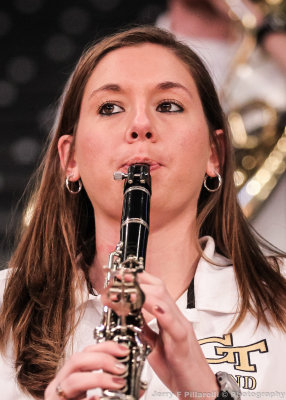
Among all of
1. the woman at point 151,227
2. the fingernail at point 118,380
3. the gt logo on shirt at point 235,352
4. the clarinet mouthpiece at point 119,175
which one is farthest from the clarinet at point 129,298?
the gt logo on shirt at point 235,352

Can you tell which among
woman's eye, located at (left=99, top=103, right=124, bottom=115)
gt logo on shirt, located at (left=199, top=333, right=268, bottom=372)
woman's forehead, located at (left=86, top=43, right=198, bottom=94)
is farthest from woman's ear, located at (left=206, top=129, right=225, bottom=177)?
gt logo on shirt, located at (left=199, top=333, right=268, bottom=372)

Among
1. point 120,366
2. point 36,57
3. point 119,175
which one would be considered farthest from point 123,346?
point 36,57

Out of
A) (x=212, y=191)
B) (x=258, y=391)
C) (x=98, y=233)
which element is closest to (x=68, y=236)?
(x=98, y=233)

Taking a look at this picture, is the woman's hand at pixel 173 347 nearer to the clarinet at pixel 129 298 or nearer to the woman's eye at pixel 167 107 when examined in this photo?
the clarinet at pixel 129 298

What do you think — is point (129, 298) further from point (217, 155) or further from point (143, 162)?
point (217, 155)

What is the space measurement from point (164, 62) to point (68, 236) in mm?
442

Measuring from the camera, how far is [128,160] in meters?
1.41

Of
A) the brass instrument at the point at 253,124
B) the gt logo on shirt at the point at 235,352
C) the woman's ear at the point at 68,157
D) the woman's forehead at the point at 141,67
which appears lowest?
the gt logo on shirt at the point at 235,352

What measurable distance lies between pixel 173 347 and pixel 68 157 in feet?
2.11

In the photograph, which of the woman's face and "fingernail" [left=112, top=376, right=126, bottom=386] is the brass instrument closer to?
the woman's face

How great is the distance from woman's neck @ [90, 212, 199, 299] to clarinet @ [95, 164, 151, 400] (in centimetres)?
30

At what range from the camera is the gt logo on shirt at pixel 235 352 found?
1380 mm

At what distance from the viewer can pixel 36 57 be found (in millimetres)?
2182

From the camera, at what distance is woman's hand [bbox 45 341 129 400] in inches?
39.9
